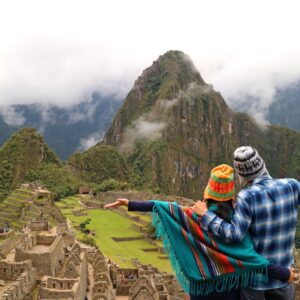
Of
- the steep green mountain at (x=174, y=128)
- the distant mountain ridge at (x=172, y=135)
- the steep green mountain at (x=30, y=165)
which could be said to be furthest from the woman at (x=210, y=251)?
the steep green mountain at (x=174, y=128)

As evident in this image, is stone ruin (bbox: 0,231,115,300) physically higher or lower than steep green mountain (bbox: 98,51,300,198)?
lower

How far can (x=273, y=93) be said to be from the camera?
189750 millimetres

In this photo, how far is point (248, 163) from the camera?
13.9 feet

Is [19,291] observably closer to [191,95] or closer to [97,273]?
[97,273]

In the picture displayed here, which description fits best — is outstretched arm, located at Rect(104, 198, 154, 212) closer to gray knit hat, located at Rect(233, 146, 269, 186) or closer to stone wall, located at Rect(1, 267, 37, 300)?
gray knit hat, located at Rect(233, 146, 269, 186)

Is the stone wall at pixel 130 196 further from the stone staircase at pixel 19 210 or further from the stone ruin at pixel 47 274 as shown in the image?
the stone ruin at pixel 47 274

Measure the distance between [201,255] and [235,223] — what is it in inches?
19.3

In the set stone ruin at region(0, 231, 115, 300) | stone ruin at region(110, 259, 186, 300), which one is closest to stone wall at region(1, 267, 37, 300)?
stone ruin at region(0, 231, 115, 300)

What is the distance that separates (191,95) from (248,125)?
2699 cm

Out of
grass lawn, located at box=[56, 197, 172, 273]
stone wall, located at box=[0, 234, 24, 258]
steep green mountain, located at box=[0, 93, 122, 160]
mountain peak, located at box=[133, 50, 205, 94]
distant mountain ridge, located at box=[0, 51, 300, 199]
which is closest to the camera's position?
stone wall, located at box=[0, 234, 24, 258]

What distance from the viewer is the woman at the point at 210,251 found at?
4.14 metres

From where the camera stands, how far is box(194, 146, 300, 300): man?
4070 millimetres

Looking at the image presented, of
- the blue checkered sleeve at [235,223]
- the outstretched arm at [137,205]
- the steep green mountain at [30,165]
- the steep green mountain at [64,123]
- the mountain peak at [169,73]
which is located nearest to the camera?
the blue checkered sleeve at [235,223]

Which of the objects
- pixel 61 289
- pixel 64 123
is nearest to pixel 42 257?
pixel 61 289
